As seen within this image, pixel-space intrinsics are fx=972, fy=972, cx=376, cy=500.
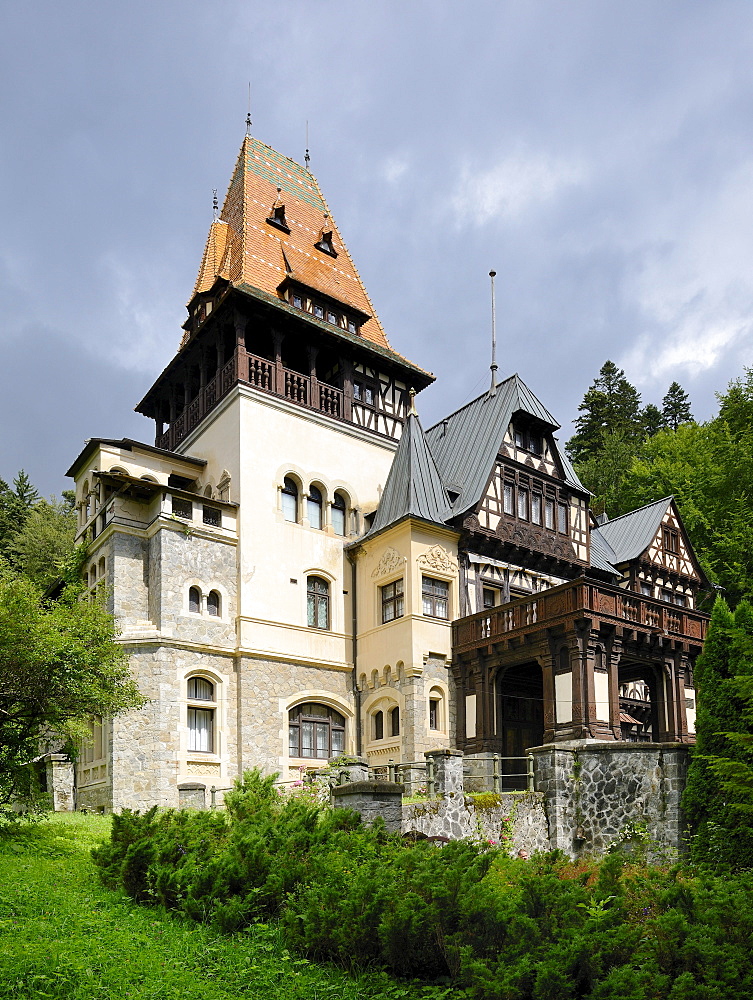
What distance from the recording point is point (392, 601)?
90.3 ft

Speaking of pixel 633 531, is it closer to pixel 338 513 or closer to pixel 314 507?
pixel 338 513

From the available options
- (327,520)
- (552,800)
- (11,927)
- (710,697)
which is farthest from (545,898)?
(327,520)

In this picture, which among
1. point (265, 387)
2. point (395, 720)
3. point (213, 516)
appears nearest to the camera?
point (395, 720)

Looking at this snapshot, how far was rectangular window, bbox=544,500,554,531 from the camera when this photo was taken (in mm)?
30494

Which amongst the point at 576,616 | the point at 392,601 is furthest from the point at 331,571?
the point at 576,616

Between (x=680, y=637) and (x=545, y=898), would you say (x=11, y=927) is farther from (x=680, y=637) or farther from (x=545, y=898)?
(x=680, y=637)

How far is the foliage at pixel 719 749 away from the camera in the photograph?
631 inches

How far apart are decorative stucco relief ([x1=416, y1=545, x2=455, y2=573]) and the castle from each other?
8 cm

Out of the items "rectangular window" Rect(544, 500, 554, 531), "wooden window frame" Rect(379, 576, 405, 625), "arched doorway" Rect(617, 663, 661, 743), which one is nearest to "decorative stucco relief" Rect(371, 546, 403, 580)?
"wooden window frame" Rect(379, 576, 405, 625)

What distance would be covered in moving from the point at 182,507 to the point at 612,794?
43.6 ft

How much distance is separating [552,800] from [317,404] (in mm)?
14523

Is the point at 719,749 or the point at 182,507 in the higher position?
the point at 182,507

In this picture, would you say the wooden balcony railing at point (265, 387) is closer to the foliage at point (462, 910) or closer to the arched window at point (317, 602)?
the arched window at point (317, 602)

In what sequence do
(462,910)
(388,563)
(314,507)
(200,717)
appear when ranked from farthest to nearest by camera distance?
(314,507) < (388,563) < (200,717) < (462,910)
